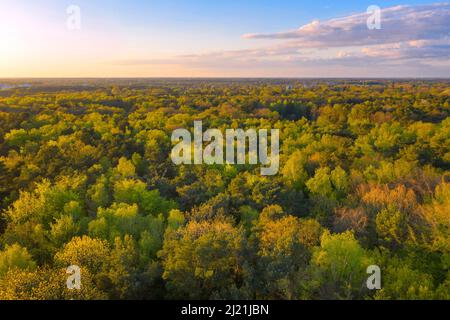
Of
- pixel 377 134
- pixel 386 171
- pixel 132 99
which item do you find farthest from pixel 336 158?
pixel 132 99

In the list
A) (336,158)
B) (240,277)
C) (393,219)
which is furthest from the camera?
(336,158)

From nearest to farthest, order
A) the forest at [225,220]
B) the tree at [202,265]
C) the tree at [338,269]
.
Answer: the tree at [338,269] → the forest at [225,220] → the tree at [202,265]

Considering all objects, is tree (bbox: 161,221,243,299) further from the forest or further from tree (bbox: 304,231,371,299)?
tree (bbox: 304,231,371,299)

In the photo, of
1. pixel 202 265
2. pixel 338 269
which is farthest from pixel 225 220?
pixel 338 269

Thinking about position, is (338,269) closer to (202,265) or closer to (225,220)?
(202,265)

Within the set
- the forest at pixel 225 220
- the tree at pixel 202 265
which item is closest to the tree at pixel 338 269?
the forest at pixel 225 220

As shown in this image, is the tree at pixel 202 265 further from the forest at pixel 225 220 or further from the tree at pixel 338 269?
the tree at pixel 338 269

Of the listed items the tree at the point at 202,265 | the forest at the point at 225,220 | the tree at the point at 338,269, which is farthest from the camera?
the tree at the point at 202,265

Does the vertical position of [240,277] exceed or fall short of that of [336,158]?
it falls short
